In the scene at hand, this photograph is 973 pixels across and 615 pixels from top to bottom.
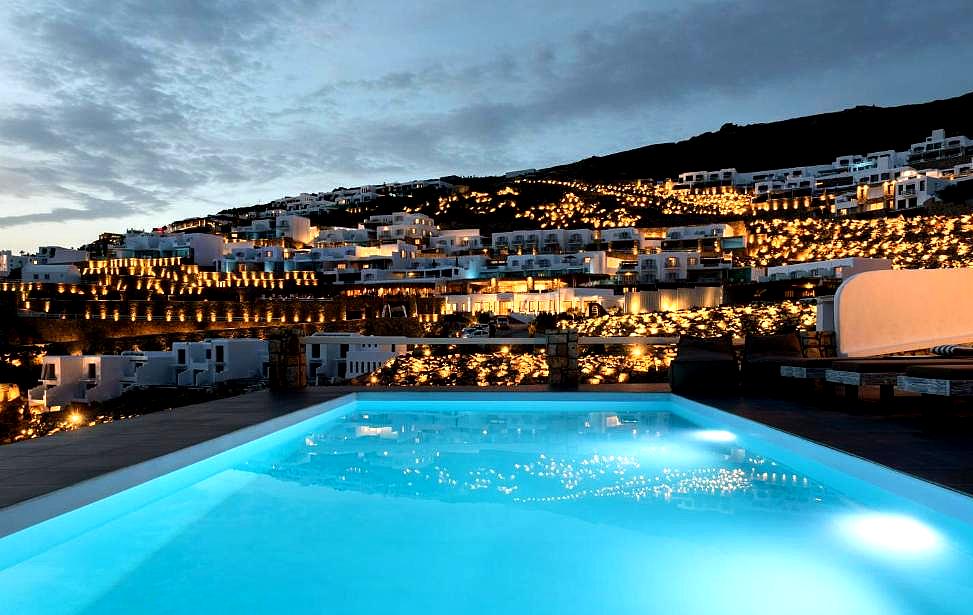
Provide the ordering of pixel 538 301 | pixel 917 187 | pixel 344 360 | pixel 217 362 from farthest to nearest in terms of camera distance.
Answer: pixel 917 187
pixel 538 301
pixel 344 360
pixel 217 362

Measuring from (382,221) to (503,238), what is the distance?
73.8 ft

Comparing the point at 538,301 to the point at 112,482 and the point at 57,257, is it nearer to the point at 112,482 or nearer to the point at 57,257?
the point at 112,482

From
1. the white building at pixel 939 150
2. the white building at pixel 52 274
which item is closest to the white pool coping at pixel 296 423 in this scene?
the white building at pixel 52 274

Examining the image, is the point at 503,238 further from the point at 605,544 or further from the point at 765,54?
the point at 605,544

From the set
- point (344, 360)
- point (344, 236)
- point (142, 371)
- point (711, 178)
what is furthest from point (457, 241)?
point (711, 178)

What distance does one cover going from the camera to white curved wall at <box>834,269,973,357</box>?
8383mm

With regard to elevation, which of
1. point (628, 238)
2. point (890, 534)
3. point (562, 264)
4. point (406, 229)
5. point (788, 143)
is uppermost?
point (788, 143)

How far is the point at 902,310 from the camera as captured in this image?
8.59m

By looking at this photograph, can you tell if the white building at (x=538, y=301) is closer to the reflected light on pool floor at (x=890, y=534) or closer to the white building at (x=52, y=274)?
the white building at (x=52, y=274)

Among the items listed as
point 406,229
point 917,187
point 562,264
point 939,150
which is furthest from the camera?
point 939,150

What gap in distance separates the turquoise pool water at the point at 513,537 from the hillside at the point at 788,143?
160 m

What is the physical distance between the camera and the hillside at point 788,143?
142000 millimetres

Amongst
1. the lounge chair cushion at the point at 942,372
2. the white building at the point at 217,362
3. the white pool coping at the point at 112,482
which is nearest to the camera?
the white pool coping at the point at 112,482

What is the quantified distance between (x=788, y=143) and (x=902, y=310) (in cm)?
17184
